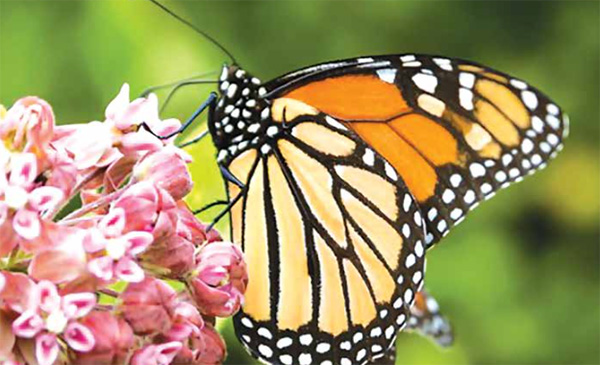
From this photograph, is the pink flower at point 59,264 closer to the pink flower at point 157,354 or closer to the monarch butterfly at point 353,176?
the pink flower at point 157,354

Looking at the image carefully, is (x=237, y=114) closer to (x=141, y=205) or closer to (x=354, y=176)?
(x=354, y=176)

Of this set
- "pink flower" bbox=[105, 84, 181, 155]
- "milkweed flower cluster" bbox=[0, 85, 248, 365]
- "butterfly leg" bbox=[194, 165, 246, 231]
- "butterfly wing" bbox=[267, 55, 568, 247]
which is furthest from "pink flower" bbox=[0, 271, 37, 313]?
"butterfly wing" bbox=[267, 55, 568, 247]

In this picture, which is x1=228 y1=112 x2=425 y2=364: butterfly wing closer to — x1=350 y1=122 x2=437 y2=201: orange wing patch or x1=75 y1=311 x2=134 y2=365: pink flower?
x1=350 y1=122 x2=437 y2=201: orange wing patch

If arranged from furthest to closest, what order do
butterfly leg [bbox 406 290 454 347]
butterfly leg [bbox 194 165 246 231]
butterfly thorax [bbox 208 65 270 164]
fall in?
1. butterfly leg [bbox 406 290 454 347]
2. butterfly thorax [bbox 208 65 270 164]
3. butterfly leg [bbox 194 165 246 231]

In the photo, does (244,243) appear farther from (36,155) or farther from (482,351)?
(482,351)

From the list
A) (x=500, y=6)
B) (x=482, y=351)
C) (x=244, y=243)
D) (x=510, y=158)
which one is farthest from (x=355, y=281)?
(x=500, y=6)

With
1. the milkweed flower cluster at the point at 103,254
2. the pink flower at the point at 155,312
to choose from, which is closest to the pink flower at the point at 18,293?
the milkweed flower cluster at the point at 103,254

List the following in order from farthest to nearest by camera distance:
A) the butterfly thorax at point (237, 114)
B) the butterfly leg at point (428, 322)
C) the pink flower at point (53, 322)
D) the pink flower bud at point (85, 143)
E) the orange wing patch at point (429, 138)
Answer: the butterfly leg at point (428, 322) < the orange wing patch at point (429, 138) < the butterfly thorax at point (237, 114) < the pink flower bud at point (85, 143) < the pink flower at point (53, 322)

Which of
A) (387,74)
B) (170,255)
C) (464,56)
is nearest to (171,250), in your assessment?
(170,255)
